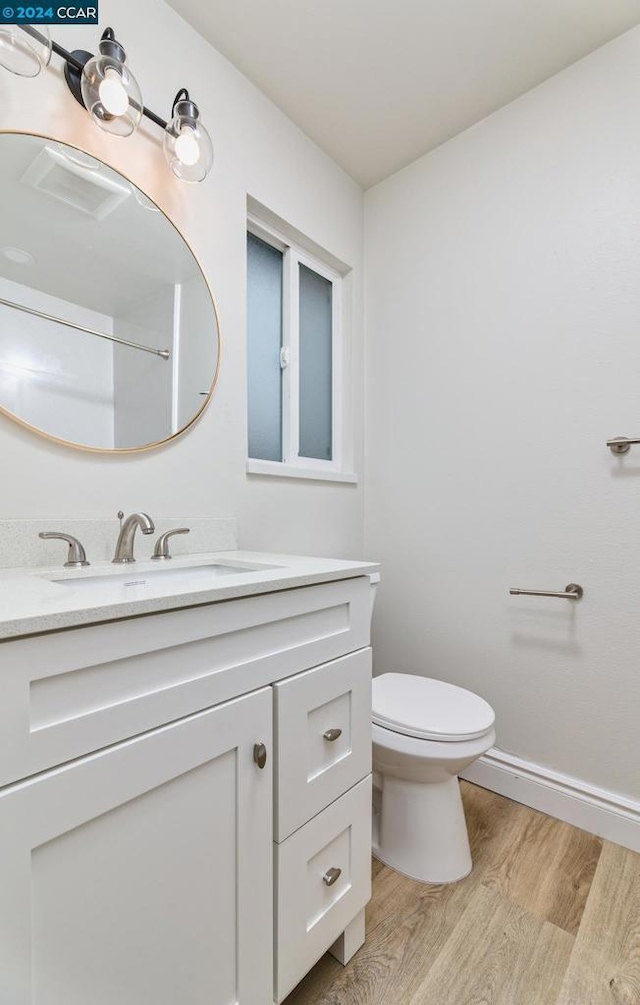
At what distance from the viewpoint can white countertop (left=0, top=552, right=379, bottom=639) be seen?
535 mm

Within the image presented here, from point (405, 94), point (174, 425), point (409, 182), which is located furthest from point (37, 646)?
point (409, 182)

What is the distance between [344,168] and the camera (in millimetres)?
1937

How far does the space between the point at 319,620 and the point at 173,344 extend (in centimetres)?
90

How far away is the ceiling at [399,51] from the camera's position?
4.35 feet


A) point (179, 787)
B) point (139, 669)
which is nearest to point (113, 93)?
point (139, 669)

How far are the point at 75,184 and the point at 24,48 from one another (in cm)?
23

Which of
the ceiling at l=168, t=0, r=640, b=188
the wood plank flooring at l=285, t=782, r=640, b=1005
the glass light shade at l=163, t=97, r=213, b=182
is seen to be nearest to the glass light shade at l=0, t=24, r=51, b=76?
the glass light shade at l=163, t=97, r=213, b=182

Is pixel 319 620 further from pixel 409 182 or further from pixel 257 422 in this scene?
pixel 409 182

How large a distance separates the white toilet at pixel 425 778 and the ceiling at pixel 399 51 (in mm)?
2051

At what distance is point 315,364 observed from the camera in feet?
6.46

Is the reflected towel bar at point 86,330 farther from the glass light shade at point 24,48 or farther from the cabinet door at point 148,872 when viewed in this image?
the cabinet door at point 148,872

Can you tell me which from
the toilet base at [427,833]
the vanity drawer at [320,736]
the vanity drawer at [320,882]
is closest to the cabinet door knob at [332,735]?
the vanity drawer at [320,736]

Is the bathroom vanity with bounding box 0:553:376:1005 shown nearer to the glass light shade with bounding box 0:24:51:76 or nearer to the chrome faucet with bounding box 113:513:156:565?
the chrome faucet with bounding box 113:513:156:565

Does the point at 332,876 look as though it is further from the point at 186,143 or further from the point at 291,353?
the point at 186,143
